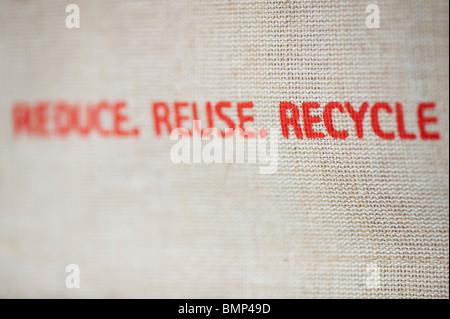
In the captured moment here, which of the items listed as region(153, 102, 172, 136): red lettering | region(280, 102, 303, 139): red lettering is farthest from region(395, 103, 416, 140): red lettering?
region(153, 102, 172, 136): red lettering

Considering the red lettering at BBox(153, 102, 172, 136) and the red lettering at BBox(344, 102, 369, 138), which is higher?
the red lettering at BBox(153, 102, 172, 136)

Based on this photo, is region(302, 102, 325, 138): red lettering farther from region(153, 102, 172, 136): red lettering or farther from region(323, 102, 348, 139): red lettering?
region(153, 102, 172, 136): red lettering

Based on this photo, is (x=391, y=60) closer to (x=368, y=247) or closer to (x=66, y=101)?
(x=368, y=247)

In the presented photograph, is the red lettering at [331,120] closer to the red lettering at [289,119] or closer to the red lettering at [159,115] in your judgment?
the red lettering at [289,119]

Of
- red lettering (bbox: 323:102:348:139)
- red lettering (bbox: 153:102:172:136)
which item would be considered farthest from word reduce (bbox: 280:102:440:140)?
red lettering (bbox: 153:102:172:136)

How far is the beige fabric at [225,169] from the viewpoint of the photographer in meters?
0.35

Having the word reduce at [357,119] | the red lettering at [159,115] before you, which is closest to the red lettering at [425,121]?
the word reduce at [357,119]

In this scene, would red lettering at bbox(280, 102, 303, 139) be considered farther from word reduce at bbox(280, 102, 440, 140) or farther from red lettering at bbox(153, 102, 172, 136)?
red lettering at bbox(153, 102, 172, 136)

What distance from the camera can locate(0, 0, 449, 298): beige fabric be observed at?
1.15ft

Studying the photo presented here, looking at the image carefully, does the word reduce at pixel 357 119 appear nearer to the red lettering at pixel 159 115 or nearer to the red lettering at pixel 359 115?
the red lettering at pixel 359 115

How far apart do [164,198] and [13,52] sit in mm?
289

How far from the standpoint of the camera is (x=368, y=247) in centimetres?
36

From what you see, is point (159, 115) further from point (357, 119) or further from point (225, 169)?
point (357, 119)

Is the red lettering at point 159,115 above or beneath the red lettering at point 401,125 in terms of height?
above
